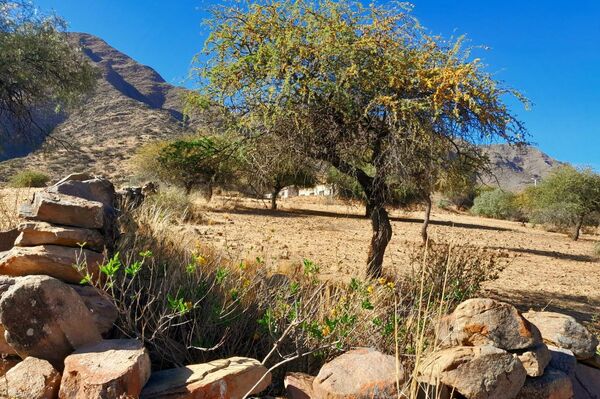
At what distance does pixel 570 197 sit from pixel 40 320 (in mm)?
28804

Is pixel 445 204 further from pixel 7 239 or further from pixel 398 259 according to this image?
pixel 7 239

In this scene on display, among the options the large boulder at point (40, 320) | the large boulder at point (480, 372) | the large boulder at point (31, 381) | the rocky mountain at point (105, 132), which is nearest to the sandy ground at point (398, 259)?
the large boulder at point (480, 372)

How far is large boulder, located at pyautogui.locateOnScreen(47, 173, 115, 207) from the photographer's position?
434 cm

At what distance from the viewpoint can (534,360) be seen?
14.1 feet

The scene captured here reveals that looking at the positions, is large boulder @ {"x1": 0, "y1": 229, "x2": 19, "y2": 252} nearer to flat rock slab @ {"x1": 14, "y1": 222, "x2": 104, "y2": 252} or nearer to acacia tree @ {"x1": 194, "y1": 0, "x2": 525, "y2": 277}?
flat rock slab @ {"x1": 14, "y1": 222, "x2": 104, "y2": 252}

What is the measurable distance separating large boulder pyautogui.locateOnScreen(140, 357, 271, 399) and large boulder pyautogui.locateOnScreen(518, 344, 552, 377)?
239 cm

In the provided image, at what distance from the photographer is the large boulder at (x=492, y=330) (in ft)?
14.2

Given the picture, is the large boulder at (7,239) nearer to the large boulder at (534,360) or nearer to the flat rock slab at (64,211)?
the flat rock slab at (64,211)

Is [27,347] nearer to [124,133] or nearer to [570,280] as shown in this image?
[570,280]

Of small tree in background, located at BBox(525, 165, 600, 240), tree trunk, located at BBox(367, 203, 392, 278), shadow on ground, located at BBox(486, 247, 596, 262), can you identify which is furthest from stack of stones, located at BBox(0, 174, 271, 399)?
small tree in background, located at BBox(525, 165, 600, 240)

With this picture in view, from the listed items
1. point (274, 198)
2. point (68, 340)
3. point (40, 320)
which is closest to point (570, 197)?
point (274, 198)

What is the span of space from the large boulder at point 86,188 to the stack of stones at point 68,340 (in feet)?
1.19

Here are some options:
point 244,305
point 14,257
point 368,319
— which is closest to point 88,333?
point 14,257

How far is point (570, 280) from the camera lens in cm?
1223
